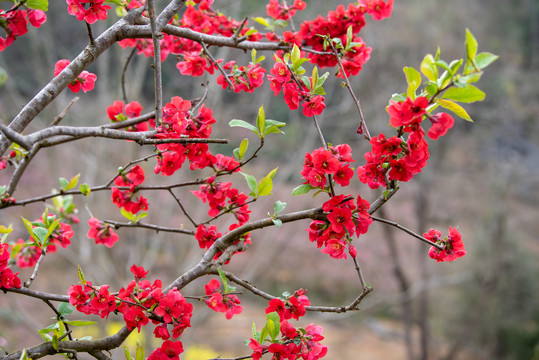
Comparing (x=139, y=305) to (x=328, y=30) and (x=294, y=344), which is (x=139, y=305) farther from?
(x=328, y=30)

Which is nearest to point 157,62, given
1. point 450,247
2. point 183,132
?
→ point 183,132

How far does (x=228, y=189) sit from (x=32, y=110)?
396 mm

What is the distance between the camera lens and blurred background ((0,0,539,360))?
402 centimetres

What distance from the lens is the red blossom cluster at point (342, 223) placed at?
2.43ft

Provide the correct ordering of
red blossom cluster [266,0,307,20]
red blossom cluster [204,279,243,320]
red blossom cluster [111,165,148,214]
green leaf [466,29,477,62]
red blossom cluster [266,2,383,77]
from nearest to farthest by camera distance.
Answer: green leaf [466,29,477,62] < red blossom cluster [204,279,243,320] < red blossom cluster [111,165,148,214] < red blossom cluster [266,2,383,77] < red blossom cluster [266,0,307,20]

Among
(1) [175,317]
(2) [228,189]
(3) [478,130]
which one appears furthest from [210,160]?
(3) [478,130]

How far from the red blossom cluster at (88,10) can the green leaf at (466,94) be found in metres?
0.64

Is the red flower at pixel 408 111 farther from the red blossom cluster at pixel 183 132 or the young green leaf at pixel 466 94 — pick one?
the red blossom cluster at pixel 183 132

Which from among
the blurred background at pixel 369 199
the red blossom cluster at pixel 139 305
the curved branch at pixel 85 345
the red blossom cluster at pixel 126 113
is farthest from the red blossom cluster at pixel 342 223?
the blurred background at pixel 369 199

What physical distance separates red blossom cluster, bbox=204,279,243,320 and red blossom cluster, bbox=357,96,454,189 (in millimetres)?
366

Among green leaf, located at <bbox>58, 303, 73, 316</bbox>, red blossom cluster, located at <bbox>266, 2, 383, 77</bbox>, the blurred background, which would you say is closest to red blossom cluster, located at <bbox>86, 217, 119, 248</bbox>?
green leaf, located at <bbox>58, 303, 73, 316</bbox>

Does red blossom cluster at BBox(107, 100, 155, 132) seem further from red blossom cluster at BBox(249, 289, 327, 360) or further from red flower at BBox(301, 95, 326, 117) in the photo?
red blossom cluster at BBox(249, 289, 327, 360)

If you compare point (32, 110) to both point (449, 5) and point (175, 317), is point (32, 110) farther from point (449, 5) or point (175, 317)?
point (449, 5)

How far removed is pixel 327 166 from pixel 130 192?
0.49m
